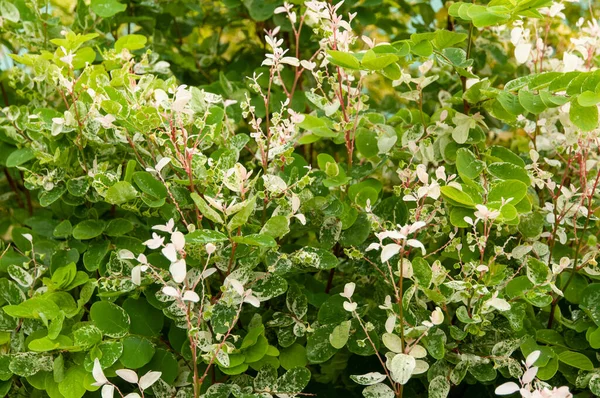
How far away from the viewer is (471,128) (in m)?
1.17

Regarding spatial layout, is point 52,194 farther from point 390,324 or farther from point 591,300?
point 591,300

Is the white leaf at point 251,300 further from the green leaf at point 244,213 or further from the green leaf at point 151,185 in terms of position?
the green leaf at point 151,185

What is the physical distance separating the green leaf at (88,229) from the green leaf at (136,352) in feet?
0.66

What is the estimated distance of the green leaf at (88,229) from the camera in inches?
46.2

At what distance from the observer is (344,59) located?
1.00 metres

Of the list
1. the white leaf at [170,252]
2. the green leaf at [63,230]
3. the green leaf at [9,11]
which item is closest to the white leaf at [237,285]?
the white leaf at [170,252]

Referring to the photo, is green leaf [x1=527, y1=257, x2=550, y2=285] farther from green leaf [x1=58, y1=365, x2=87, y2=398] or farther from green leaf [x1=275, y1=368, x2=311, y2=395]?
green leaf [x1=58, y1=365, x2=87, y2=398]

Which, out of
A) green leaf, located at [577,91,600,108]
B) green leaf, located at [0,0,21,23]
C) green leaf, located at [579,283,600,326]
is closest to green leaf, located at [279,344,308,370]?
green leaf, located at [579,283,600,326]

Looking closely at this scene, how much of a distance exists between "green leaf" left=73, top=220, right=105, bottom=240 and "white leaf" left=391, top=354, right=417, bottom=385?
540 millimetres

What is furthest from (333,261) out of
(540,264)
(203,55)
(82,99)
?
(203,55)

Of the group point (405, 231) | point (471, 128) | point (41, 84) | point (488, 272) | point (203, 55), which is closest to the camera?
point (405, 231)

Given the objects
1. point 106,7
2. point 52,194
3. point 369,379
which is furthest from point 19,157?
point 369,379

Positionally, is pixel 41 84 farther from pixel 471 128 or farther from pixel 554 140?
pixel 554 140

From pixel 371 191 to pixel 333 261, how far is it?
0.14 meters
